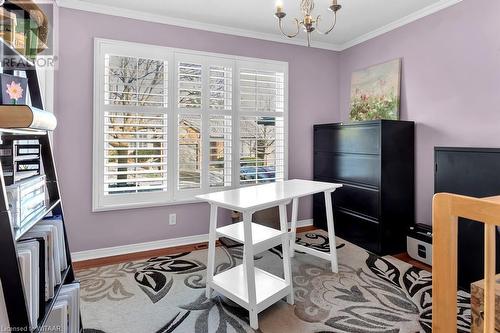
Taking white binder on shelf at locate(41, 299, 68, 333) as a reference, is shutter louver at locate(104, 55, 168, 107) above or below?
above

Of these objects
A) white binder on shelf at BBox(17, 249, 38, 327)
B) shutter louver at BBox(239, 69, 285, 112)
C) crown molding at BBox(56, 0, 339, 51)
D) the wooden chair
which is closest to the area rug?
white binder on shelf at BBox(17, 249, 38, 327)

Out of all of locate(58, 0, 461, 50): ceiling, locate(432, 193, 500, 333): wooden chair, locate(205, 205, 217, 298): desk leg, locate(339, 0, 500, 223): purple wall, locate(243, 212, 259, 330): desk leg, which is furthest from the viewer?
locate(58, 0, 461, 50): ceiling

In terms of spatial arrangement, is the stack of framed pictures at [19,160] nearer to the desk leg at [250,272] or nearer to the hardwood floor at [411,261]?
the desk leg at [250,272]

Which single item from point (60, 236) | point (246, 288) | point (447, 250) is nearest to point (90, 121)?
point (60, 236)

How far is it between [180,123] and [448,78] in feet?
9.45

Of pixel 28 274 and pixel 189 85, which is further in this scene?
pixel 189 85

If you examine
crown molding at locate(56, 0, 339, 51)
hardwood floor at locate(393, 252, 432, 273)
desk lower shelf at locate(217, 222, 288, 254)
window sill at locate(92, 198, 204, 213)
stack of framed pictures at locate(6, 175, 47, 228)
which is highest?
crown molding at locate(56, 0, 339, 51)

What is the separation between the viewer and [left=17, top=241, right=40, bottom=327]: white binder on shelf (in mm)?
1154

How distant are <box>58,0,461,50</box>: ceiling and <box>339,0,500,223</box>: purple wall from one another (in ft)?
0.57

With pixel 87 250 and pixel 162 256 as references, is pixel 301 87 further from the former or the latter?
pixel 87 250

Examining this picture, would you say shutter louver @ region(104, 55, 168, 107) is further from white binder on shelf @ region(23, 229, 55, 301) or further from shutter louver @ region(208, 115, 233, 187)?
white binder on shelf @ region(23, 229, 55, 301)

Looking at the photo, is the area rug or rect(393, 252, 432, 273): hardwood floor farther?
rect(393, 252, 432, 273): hardwood floor

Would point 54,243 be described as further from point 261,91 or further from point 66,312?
point 261,91

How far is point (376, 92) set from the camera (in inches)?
148
